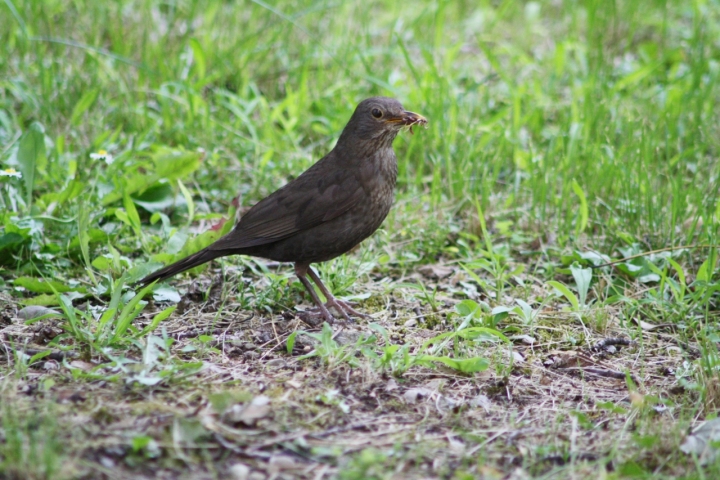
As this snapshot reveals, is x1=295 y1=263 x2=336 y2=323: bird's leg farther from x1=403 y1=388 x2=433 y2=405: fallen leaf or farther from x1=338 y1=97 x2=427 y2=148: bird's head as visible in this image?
x1=403 y1=388 x2=433 y2=405: fallen leaf

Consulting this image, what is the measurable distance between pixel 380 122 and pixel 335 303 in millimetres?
1064

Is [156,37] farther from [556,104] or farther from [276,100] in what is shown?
[556,104]

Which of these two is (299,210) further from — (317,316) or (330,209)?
(317,316)

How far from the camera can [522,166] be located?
19.3 feet

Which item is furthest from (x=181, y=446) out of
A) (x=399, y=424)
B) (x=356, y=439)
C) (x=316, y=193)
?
(x=316, y=193)

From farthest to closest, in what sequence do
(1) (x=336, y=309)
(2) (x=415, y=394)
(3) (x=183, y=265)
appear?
(1) (x=336, y=309), (3) (x=183, y=265), (2) (x=415, y=394)

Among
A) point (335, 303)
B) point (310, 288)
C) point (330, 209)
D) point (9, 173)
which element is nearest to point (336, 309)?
point (335, 303)

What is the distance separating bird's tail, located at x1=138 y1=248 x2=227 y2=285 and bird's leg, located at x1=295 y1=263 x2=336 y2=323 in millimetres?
453

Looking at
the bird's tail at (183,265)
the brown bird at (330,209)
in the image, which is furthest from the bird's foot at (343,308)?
the bird's tail at (183,265)

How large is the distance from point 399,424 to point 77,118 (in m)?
3.94

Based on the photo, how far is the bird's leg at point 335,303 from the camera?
14.5 ft

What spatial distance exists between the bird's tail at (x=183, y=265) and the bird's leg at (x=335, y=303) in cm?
56

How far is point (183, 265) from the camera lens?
14.2 ft

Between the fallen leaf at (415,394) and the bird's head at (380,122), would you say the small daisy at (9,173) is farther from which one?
the fallen leaf at (415,394)
